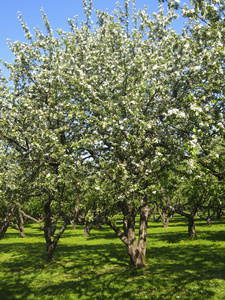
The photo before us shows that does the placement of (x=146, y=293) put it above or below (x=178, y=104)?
below

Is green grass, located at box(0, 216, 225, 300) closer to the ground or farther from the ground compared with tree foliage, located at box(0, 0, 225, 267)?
closer to the ground

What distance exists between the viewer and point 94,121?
16.0 meters

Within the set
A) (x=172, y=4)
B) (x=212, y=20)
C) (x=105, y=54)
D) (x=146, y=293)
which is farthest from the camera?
(x=105, y=54)

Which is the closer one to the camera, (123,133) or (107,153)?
(123,133)

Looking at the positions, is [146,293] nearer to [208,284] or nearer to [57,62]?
[208,284]

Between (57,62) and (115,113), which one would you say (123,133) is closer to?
(115,113)

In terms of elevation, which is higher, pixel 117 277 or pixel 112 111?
pixel 112 111

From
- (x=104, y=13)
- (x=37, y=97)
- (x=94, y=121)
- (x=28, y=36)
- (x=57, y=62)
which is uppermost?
(x=104, y=13)

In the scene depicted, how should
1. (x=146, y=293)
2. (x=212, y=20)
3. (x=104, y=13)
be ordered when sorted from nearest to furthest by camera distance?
(x=212, y=20) → (x=146, y=293) → (x=104, y=13)

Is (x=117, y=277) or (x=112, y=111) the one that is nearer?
(x=112, y=111)

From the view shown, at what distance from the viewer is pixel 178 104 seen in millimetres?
15672

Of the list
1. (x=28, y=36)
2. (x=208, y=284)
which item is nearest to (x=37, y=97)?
(x=28, y=36)

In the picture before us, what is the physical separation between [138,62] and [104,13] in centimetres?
745

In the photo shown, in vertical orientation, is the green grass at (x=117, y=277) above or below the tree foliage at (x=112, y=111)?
below
